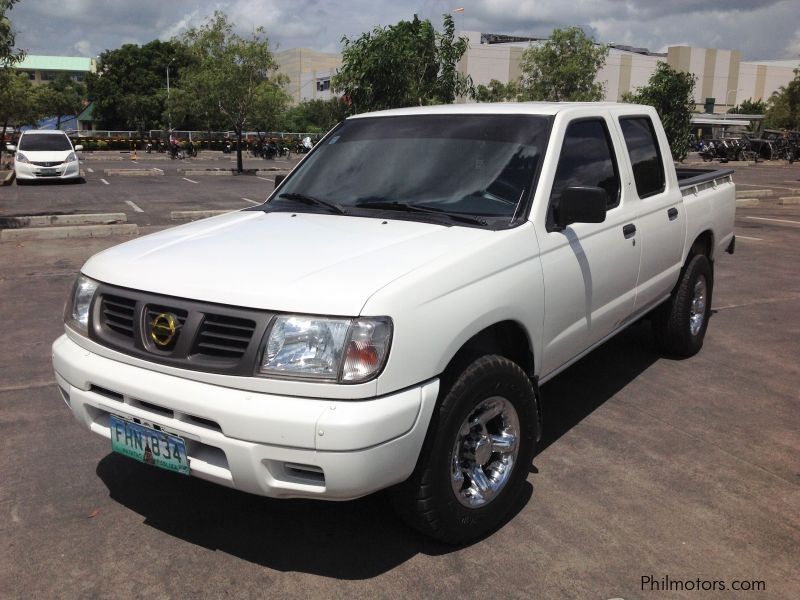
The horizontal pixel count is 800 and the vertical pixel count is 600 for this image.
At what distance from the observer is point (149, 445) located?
9.35 feet

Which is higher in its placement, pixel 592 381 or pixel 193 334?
pixel 193 334

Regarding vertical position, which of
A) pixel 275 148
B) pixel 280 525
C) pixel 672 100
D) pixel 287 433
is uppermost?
pixel 672 100

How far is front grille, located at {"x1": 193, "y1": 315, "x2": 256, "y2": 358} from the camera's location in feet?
8.73

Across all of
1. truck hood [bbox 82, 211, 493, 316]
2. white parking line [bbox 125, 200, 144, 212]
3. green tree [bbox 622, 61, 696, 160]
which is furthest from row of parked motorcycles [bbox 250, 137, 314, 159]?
truck hood [bbox 82, 211, 493, 316]

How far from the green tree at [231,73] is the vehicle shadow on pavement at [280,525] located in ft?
86.6

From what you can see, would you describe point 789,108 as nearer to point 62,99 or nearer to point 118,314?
point 118,314

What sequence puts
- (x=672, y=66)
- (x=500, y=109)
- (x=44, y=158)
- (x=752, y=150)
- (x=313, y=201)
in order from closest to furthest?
1. (x=313, y=201)
2. (x=500, y=109)
3. (x=44, y=158)
4. (x=752, y=150)
5. (x=672, y=66)

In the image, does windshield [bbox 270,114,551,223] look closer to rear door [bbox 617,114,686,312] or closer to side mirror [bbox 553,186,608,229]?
side mirror [bbox 553,186,608,229]

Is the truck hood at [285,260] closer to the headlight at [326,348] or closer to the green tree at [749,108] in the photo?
the headlight at [326,348]

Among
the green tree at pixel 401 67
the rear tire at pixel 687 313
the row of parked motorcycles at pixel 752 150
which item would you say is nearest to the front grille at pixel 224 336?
the rear tire at pixel 687 313

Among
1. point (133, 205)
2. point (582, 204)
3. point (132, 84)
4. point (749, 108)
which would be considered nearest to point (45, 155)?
point (133, 205)

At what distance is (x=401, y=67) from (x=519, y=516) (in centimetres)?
852

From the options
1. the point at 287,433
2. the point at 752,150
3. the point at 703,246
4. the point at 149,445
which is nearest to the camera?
the point at 287,433

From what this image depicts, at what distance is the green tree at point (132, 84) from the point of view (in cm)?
7031
